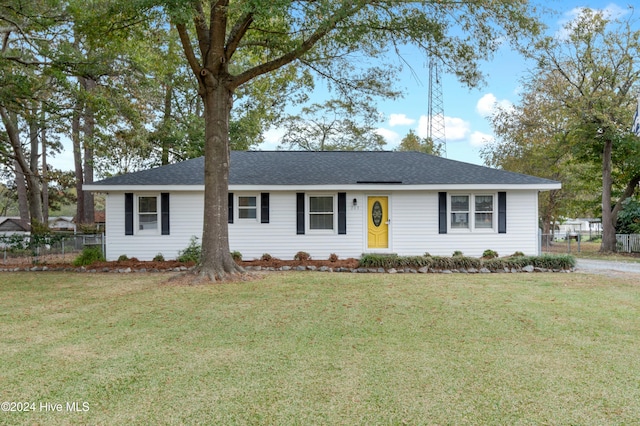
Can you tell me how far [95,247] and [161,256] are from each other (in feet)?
6.88

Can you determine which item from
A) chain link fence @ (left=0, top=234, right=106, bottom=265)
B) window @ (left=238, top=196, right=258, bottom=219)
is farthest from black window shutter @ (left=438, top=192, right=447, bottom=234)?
chain link fence @ (left=0, top=234, right=106, bottom=265)

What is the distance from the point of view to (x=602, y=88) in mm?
15797

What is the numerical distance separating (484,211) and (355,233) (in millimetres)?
4156

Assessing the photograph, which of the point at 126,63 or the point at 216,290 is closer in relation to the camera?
the point at 216,290

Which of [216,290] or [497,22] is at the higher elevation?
[497,22]

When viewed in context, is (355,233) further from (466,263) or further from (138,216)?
(138,216)

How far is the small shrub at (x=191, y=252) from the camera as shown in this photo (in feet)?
35.8

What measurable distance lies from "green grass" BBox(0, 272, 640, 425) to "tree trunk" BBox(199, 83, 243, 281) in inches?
58.3

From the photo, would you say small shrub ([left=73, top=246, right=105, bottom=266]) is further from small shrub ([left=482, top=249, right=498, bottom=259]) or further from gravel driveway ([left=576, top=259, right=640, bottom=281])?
gravel driveway ([left=576, top=259, right=640, bottom=281])

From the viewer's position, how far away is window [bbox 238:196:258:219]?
1217cm

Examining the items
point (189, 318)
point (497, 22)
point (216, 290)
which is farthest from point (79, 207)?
point (497, 22)

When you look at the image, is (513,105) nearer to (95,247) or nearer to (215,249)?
(215,249)

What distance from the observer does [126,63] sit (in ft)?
38.8

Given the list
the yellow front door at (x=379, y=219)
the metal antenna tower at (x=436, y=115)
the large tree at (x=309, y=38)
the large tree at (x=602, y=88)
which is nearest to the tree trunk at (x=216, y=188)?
the large tree at (x=309, y=38)
